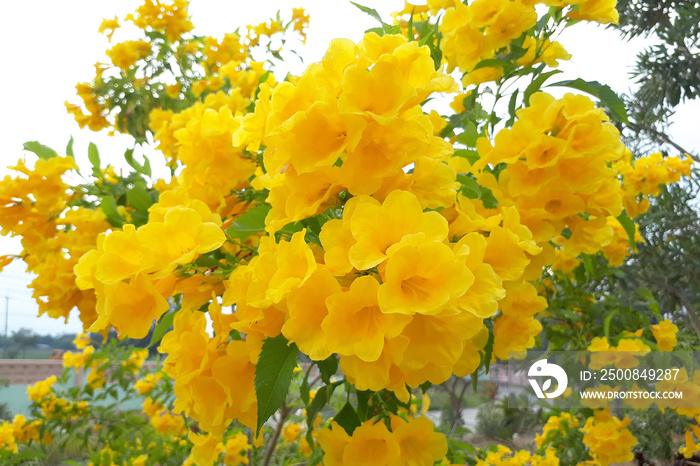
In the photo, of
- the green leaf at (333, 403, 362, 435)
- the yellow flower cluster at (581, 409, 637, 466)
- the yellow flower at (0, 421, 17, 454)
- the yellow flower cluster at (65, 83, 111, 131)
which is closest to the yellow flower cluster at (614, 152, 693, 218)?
the yellow flower cluster at (581, 409, 637, 466)

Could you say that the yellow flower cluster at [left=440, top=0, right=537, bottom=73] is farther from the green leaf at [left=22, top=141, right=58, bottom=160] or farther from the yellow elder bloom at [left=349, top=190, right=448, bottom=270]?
the green leaf at [left=22, top=141, right=58, bottom=160]

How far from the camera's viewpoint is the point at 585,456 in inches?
102

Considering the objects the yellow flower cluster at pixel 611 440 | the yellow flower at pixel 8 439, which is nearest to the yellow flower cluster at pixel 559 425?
the yellow flower cluster at pixel 611 440

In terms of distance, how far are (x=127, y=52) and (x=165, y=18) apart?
0.76 ft

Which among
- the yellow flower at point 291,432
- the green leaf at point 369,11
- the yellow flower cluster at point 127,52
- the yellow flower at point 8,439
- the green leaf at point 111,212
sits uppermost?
the yellow flower cluster at point 127,52

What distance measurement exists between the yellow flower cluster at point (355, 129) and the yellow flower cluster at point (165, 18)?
2.03 m

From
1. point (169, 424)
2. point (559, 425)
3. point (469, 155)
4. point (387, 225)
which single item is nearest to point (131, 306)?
point (387, 225)

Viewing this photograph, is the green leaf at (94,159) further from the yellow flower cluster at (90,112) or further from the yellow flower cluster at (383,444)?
the yellow flower cluster at (90,112)

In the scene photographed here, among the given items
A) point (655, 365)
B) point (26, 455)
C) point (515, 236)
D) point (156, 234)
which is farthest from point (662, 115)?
point (26, 455)

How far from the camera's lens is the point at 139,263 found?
1.46ft

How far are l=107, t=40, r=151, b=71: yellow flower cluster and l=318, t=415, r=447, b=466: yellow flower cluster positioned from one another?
7.02 ft

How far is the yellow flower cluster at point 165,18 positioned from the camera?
212cm

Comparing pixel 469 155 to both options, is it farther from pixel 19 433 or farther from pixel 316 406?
pixel 19 433

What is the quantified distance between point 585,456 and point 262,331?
2.79 meters
